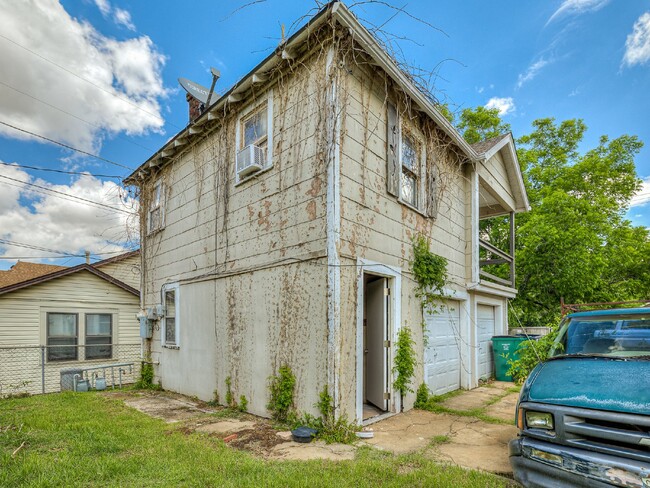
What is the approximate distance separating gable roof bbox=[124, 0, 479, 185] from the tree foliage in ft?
23.0

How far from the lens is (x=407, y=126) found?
7.19 meters

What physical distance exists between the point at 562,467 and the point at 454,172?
712 cm

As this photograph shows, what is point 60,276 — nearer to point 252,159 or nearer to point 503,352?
point 252,159

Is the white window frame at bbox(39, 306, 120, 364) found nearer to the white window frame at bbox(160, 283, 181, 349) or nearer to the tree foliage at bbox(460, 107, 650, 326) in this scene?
the white window frame at bbox(160, 283, 181, 349)

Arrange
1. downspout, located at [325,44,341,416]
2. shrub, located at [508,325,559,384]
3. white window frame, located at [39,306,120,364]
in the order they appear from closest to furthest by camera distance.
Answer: shrub, located at [508,325,559,384] < downspout, located at [325,44,341,416] < white window frame, located at [39,306,120,364]

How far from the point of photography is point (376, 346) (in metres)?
6.41

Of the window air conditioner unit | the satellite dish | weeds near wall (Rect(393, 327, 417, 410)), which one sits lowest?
weeds near wall (Rect(393, 327, 417, 410))

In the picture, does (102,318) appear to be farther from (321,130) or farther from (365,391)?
(321,130)

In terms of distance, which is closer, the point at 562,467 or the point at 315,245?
the point at 562,467

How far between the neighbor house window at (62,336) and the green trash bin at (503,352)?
1312 centimetres

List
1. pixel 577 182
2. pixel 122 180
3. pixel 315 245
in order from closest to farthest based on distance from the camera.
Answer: pixel 315 245 < pixel 122 180 < pixel 577 182

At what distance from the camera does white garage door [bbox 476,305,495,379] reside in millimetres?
9414

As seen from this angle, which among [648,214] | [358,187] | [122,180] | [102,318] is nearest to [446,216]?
[358,187]

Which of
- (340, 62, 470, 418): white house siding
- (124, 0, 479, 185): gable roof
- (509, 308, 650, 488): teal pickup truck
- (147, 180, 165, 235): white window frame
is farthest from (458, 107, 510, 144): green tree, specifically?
(509, 308, 650, 488): teal pickup truck
